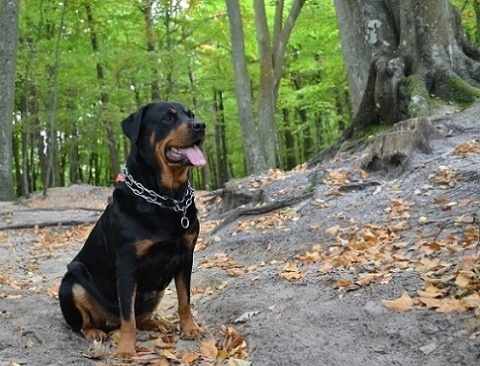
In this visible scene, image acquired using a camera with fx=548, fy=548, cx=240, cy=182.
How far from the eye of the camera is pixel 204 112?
2023cm

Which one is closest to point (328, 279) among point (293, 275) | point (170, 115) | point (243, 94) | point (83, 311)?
point (293, 275)

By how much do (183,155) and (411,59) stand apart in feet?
21.2

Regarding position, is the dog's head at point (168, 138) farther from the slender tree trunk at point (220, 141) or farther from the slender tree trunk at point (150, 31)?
the slender tree trunk at point (220, 141)

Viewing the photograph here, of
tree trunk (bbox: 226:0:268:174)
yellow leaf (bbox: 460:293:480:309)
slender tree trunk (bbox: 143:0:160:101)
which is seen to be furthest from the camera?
slender tree trunk (bbox: 143:0:160:101)

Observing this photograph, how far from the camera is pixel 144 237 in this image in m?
3.56

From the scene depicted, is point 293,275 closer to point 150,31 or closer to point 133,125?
point 133,125

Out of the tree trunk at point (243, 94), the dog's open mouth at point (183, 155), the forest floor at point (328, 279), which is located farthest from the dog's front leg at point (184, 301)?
the tree trunk at point (243, 94)

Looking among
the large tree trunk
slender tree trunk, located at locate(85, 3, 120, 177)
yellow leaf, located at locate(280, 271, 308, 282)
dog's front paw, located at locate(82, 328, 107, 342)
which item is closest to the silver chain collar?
dog's front paw, located at locate(82, 328, 107, 342)

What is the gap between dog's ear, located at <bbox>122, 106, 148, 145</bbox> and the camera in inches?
148

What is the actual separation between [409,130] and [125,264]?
4.49 metres

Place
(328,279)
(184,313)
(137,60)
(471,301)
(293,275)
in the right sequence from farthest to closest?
1. (137,60)
2. (293,275)
3. (328,279)
4. (184,313)
5. (471,301)

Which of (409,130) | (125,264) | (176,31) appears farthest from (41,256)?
(176,31)

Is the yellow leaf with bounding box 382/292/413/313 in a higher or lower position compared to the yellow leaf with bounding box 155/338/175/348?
higher

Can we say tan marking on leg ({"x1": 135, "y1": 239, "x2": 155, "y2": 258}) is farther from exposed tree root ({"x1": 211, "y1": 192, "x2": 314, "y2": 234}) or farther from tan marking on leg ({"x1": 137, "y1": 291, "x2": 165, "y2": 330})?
exposed tree root ({"x1": 211, "y1": 192, "x2": 314, "y2": 234})
